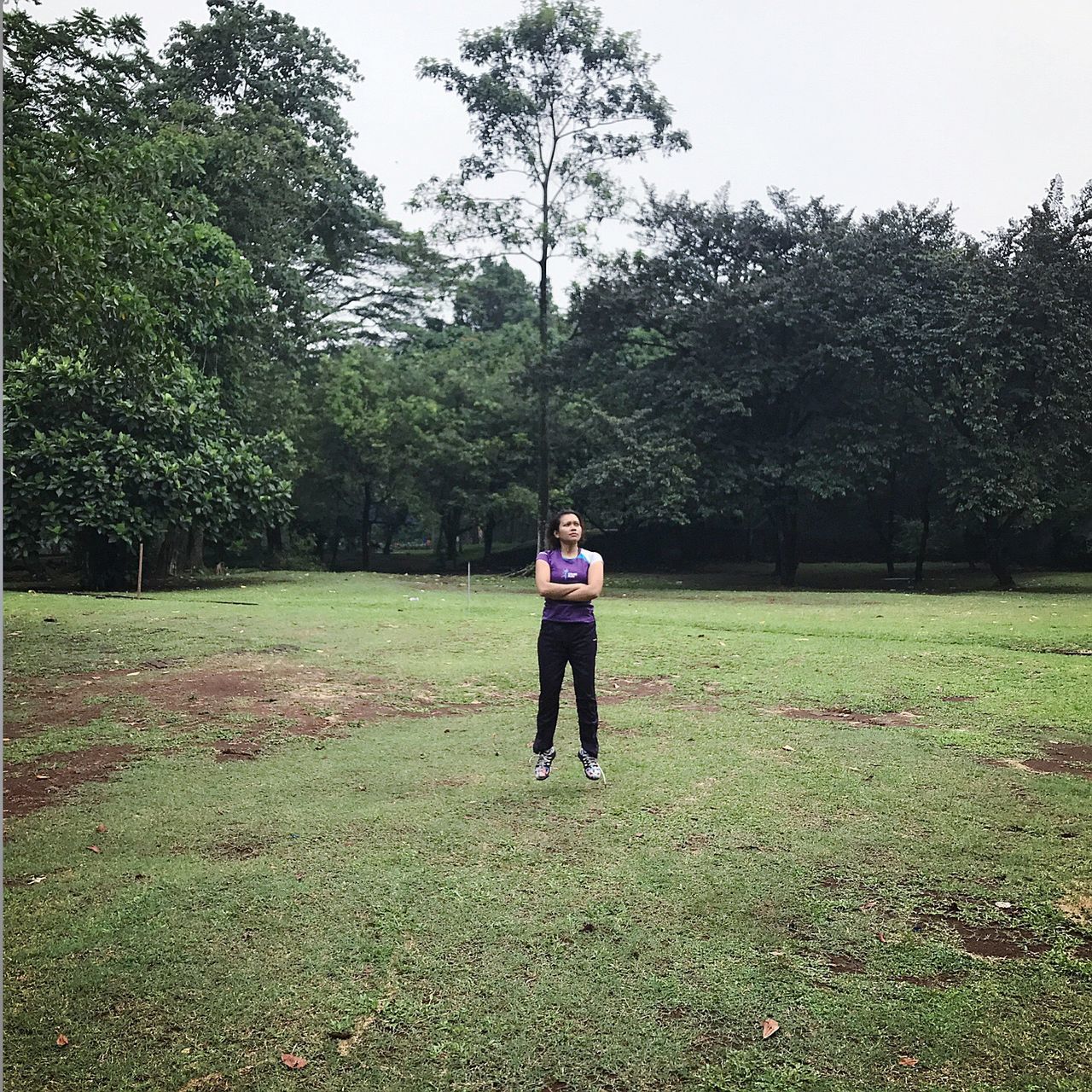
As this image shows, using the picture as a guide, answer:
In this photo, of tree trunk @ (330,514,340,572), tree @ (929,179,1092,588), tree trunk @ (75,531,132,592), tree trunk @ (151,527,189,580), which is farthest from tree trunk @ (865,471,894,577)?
tree trunk @ (75,531,132,592)

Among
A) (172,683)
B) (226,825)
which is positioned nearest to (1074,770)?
(226,825)

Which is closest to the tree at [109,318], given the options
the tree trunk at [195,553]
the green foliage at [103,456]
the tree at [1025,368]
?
the green foliage at [103,456]

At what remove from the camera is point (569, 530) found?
4613 mm

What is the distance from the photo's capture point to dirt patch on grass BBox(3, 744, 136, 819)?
14.3ft

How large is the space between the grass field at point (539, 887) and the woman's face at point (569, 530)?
115 cm

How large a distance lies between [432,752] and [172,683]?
2932 millimetres

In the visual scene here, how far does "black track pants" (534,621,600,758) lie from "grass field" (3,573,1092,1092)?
0.28 meters

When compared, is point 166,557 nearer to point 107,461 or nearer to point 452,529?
point 107,461

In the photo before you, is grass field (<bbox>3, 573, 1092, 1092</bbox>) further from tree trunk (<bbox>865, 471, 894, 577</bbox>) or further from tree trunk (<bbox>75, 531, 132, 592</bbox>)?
tree trunk (<bbox>865, 471, 894, 577</bbox>)

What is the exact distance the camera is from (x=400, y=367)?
26359 millimetres

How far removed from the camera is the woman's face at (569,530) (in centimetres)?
460

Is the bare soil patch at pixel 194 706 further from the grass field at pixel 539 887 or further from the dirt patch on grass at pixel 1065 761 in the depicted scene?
the dirt patch on grass at pixel 1065 761

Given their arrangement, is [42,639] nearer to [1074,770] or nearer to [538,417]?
[1074,770]

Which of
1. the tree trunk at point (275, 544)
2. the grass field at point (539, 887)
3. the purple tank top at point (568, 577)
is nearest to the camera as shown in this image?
the grass field at point (539, 887)
